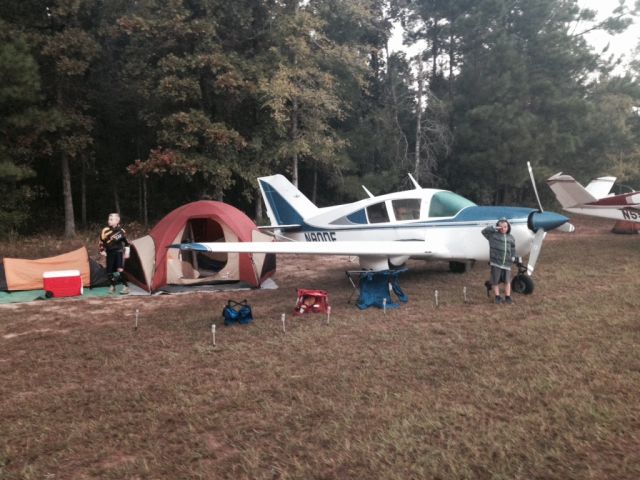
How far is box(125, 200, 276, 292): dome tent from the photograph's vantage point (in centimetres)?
858

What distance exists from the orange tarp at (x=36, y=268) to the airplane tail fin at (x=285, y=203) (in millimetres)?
4719

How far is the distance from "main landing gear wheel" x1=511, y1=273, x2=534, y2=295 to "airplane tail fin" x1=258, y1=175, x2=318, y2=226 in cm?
520

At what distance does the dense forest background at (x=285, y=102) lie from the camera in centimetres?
1583

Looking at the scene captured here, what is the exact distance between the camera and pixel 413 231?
8.79m

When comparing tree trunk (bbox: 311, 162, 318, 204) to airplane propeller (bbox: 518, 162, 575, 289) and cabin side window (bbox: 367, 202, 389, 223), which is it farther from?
airplane propeller (bbox: 518, 162, 575, 289)

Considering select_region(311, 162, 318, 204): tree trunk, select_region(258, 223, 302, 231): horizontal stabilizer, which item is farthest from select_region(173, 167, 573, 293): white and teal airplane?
select_region(311, 162, 318, 204): tree trunk

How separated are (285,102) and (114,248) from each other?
12023mm

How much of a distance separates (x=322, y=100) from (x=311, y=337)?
47.7 feet

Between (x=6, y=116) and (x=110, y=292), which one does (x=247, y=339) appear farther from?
(x=6, y=116)

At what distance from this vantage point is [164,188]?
24.9 m

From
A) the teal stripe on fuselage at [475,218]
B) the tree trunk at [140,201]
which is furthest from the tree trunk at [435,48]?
the teal stripe on fuselage at [475,218]

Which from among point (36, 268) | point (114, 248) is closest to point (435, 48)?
point (114, 248)

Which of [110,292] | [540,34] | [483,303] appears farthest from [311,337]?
[540,34]

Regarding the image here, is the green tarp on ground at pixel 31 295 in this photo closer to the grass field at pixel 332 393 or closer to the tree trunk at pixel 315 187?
the grass field at pixel 332 393
